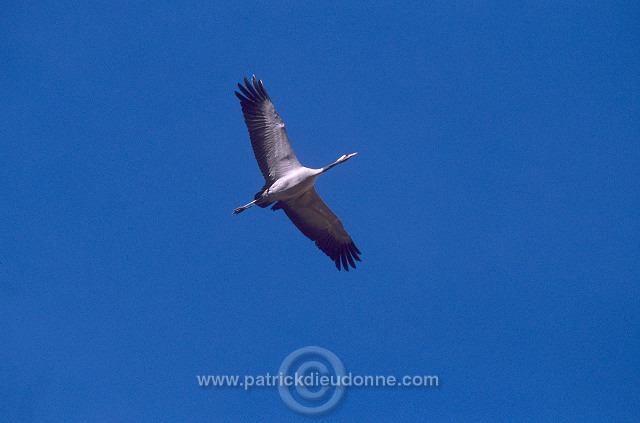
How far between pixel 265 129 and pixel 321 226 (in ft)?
11.0

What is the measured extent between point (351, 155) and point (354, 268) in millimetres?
3525

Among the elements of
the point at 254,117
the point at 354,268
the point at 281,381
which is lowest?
the point at 281,381

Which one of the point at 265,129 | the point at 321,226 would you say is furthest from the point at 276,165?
the point at 321,226

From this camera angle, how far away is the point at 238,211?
25.6 m

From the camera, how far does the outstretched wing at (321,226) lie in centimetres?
2594

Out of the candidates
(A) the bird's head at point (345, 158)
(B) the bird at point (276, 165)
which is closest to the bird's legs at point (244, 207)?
(B) the bird at point (276, 165)

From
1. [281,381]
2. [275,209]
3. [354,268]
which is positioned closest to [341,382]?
[281,381]

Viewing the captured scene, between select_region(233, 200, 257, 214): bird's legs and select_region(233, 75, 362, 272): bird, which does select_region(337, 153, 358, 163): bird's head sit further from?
select_region(233, 200, 257, 214): bird's legs

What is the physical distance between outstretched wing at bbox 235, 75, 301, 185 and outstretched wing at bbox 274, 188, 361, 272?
1061 mm

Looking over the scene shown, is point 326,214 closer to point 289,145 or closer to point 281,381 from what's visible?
point 289,145

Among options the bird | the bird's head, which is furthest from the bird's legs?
the bird's head

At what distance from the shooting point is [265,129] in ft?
82.4

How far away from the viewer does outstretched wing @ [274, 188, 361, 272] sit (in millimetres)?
25938

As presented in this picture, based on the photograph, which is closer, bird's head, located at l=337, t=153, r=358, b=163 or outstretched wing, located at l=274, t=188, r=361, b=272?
bird's head, located at l=337, t=153, r=358, b=163
